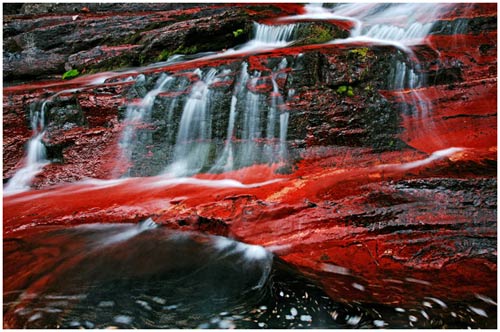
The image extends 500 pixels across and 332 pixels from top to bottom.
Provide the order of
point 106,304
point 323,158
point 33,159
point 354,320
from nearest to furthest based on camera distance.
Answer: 1. point 354,320
2. point 106,304
3. point 323,158
4. point 33,159

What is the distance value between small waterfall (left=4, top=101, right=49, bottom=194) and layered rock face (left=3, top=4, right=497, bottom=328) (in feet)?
0.38

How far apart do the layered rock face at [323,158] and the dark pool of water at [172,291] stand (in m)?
0.13

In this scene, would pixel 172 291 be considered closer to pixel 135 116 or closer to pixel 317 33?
pixel 135 116

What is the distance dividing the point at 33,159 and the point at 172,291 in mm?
5198

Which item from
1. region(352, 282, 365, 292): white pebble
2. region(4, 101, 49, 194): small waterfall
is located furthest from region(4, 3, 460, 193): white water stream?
region(352, 282, 365, 292): white pebble

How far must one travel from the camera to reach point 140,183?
581 cm

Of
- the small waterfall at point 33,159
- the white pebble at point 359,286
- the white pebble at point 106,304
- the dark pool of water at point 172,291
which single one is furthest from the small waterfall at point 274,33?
the white pebble at point 106,304

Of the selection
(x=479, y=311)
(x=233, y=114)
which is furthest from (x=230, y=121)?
(x=479, y=311)

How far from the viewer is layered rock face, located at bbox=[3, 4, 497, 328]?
3359mm

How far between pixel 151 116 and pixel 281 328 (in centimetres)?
498

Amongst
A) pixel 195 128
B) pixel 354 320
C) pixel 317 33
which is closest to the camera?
pixel 354 320

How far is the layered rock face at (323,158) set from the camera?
3.36m

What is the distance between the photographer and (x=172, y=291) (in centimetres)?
314

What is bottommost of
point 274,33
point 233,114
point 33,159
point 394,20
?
point 33,159
